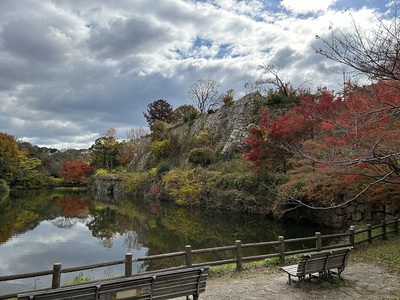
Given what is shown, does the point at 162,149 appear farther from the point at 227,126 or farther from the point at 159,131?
the point at 227,126

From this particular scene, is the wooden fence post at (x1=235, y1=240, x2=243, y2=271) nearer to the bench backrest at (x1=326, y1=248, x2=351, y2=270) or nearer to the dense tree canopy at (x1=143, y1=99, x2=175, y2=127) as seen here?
the bench backrest at (x1=326, y1=248, x2=351, y2=270)

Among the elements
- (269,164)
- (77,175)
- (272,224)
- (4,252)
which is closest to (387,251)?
(272,224)

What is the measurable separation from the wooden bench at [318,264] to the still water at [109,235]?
17.2ft

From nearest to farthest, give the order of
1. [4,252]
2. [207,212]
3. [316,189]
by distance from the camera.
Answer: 1. [4,252]
2. [316,189]
3. [207,212]

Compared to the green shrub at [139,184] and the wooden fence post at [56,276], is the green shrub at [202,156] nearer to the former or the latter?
the green shrub at [139,184]

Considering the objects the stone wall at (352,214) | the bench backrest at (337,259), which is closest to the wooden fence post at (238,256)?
the bench backrest at (337,259)

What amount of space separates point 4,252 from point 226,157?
2109 centimetres

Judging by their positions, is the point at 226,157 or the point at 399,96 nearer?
the point at 399,96

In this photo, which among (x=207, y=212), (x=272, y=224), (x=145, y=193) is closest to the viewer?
(x=272, y=224)

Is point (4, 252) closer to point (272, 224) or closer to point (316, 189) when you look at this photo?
point (272, 224)

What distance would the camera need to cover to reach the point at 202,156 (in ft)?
104

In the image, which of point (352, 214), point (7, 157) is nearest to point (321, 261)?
point (352, 214)

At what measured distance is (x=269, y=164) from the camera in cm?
2025

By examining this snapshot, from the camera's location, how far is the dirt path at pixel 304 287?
6.04 meters
